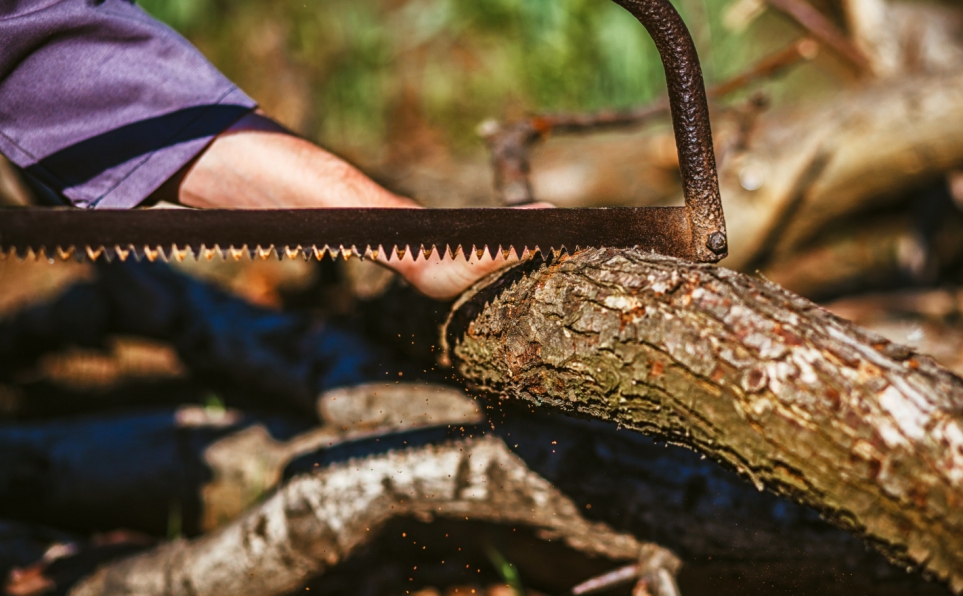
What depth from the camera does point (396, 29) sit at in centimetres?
873

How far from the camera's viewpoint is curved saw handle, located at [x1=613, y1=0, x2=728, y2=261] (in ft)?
5.32

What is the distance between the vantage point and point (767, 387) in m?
1.25

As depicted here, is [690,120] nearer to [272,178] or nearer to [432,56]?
[272,178]

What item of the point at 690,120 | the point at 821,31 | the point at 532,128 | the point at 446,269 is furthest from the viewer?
the point at 821,31

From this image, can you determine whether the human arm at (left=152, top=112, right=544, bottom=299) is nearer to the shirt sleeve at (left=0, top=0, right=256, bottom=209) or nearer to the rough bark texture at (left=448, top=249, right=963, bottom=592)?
the shirt sleeve at (left=0, top=0, right=256, bottom=209)

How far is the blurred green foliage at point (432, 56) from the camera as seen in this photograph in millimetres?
6434

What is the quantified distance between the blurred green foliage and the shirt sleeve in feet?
15.5

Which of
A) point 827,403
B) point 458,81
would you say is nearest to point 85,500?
point 827,403

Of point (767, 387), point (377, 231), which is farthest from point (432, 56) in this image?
point (767, 387)

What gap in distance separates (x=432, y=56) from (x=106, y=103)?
746 cm

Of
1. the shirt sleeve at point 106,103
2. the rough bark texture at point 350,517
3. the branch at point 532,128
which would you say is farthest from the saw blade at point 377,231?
the branch at point 532,128

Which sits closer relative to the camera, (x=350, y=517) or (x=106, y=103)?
(x=106, y=103)

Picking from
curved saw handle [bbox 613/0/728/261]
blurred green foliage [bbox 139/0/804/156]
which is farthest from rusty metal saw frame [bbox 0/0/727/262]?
blurred green foliage [bbox 139/0/804/156]

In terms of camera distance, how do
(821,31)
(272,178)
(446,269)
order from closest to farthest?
1. (446,269)
2. (272,178)
3. (821,31)
